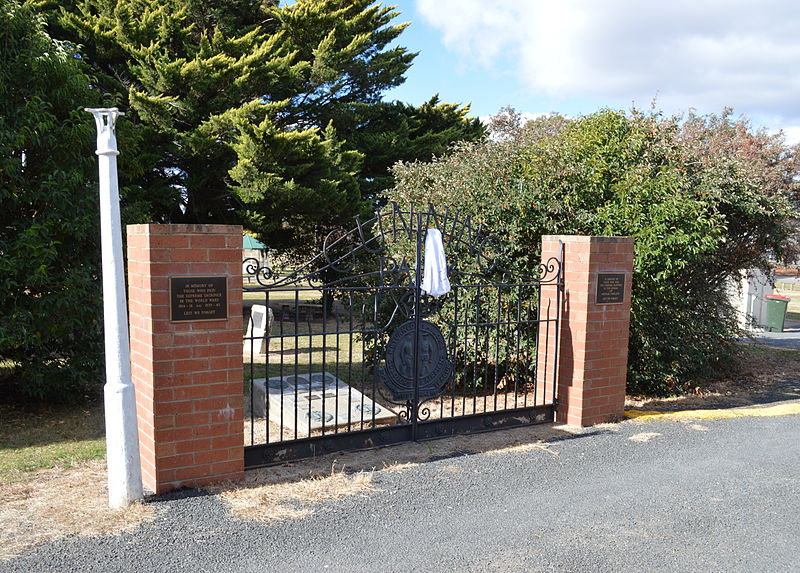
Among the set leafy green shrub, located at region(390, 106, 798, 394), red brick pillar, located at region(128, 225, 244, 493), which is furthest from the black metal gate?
leafy green shrub, located at region(390, 106, 798, 394)

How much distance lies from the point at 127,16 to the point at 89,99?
8456 mm

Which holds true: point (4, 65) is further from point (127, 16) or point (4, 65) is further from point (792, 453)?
point (127, 16)

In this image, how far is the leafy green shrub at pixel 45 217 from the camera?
615 centimetres

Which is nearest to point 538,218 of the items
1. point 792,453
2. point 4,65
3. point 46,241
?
point 792,453

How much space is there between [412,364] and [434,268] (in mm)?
848

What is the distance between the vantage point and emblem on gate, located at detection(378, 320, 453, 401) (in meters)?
Answer: 5.32

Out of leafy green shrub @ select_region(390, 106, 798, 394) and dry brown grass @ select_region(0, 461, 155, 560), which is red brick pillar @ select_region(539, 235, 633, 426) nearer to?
leafy green shrub @ select_region(390, 106, 798, 394)

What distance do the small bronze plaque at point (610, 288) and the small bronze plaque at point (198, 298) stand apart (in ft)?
11.5

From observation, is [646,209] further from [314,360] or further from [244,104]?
[244,104]

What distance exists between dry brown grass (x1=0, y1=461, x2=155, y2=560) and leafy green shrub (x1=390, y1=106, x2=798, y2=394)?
4.69 metres

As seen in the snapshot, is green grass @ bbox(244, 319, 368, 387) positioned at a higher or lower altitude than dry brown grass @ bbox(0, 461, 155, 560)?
lower

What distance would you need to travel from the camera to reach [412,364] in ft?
17.8

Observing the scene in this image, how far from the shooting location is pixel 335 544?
355cm

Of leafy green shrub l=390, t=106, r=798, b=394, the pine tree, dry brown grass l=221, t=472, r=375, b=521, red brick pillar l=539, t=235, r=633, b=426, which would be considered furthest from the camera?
the pine tree
